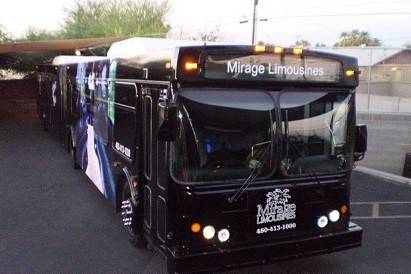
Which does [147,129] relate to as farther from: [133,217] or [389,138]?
[389,138]

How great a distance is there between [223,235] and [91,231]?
2.91 m

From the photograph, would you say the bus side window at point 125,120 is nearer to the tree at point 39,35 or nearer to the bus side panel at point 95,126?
the bus side panel at point 95,126

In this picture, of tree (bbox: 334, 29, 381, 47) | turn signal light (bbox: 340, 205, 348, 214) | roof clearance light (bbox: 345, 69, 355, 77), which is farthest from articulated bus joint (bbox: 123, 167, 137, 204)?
tree (bbox: 334, 29, 381, 47)

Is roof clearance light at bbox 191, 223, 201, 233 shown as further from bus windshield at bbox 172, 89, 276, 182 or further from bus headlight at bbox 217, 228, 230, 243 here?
bus windshield at bbox 172, 89, 276, 182

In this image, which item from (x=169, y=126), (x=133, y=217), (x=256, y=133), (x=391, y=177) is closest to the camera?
(x=169, y=126)

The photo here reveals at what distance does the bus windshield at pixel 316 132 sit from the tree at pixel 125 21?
3629 centimetres

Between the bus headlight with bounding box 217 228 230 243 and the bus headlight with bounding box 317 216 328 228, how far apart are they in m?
1.15

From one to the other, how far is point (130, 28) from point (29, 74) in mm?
13981

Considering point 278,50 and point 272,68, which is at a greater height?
point 278,50

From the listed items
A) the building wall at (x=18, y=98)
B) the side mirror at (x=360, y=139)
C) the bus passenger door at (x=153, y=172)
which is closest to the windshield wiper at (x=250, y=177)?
the bus passenger door at (x=153, y=172)

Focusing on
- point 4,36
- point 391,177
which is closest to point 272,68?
point 391,177

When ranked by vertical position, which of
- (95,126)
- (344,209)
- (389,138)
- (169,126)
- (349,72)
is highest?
(349,72)

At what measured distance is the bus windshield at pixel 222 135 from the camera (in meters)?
4.52

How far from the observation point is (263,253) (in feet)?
15.7
